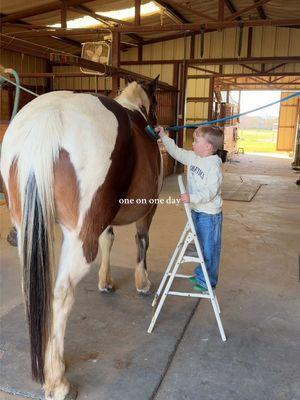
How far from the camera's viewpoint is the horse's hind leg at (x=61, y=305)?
1.55 meters

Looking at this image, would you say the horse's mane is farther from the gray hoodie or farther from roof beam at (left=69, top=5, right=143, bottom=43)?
roof beam at (left=69, top=5, right=143, bottom=43)

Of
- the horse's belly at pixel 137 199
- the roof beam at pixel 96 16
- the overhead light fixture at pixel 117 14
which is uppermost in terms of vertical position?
the overhead light fixture at pixel 117 14

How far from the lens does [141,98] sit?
272cm

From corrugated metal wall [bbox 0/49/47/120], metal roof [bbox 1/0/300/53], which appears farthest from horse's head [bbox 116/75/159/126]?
corrugated metal wall [bbox 0/49/47/120]

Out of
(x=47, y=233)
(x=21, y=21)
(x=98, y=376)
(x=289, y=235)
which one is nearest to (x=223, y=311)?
(x=98, y=376)

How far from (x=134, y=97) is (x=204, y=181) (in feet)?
3.31

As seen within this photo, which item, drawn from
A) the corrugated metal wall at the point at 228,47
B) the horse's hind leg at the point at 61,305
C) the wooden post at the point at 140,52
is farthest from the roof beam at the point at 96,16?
the horse's hind leg at the point at 61,305

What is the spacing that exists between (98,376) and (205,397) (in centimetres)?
52

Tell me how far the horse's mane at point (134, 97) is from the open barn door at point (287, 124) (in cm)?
1747

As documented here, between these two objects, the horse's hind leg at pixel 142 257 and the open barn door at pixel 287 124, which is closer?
the horse's hind leg at pixel 142 257

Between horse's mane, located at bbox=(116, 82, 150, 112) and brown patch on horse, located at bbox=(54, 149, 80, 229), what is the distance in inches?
46.3

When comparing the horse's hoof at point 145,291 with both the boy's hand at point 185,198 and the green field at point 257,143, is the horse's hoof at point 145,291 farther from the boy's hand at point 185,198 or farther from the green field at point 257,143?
the green field at point 257,143

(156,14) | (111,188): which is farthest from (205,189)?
(156,14)

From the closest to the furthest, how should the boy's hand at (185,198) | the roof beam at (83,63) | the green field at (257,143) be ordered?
the boy's hand at (185,198) < the roof beam at (83,63) < the green field at (257,143)
